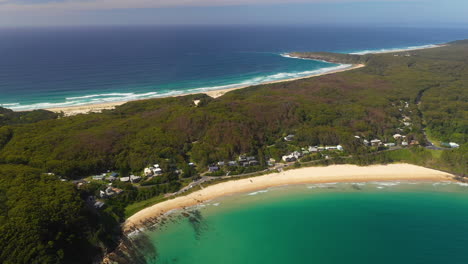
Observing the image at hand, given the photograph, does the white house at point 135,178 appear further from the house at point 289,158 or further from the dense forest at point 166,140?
the house at point 289,158

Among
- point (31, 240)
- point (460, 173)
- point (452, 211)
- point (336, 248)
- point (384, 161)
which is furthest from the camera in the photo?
point (384, 161)

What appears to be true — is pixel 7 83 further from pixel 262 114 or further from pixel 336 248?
pixel 336 248

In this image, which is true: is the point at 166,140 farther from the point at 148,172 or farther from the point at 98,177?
the point at 98,177

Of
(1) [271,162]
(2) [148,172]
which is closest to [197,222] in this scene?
(2) [148,172]

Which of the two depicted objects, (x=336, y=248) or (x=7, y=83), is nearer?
(x=336, y=248)

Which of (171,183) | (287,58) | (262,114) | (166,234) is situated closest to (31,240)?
(166,234)

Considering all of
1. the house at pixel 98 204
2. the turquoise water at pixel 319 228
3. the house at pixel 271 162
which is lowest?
the turquoise water at pixel 319 228

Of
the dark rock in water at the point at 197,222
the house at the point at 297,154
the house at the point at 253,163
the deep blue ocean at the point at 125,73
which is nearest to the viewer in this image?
the dark rock in water at the point at 197,222

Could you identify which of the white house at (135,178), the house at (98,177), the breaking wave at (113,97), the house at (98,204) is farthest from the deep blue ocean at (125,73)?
the house at (98,204)

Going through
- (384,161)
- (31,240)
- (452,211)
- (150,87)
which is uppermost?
(150,87)
